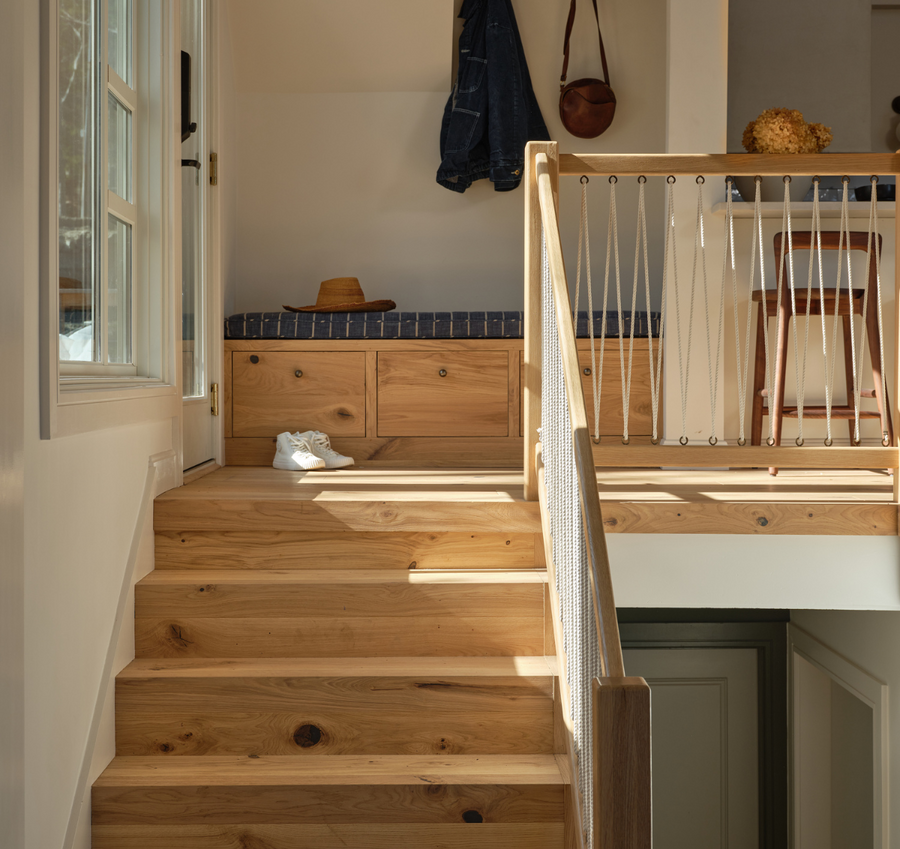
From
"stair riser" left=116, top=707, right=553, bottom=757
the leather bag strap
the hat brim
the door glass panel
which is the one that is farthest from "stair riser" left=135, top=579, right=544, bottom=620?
the leather bag strap

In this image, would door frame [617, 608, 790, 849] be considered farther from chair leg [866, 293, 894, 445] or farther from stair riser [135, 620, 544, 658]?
stair riser [135, 620, 544, 658]

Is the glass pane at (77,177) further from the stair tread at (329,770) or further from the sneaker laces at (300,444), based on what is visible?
the sneaker laces at (300,444)

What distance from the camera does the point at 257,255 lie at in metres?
4.12

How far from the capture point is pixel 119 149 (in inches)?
88.6

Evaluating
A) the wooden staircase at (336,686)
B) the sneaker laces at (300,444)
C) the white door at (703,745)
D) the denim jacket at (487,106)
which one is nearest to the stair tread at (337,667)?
the wooden staircase at (336,686)

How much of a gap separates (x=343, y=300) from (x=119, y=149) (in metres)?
1.46

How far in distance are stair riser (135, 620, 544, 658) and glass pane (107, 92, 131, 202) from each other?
118 centimetres

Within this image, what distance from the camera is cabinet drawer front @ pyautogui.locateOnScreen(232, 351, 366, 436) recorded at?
11.2ft

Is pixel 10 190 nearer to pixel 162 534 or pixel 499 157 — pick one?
pixel 162 534

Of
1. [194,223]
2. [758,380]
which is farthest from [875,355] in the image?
[194,223]

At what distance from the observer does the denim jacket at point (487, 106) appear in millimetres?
3831

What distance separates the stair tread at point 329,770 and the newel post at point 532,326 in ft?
2.51

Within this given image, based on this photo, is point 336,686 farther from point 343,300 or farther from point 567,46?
point 567,46

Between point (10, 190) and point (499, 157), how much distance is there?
2.76 m
